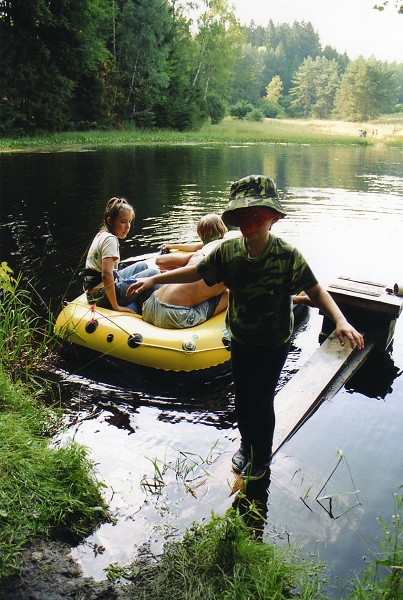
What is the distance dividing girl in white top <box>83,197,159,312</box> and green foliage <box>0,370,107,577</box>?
1.67m

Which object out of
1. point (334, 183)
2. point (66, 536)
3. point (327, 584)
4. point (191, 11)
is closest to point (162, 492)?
point (66, 536)

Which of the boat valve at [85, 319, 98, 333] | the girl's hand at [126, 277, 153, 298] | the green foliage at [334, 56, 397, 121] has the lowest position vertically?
the boat valve at [85, 319, 98, 333]

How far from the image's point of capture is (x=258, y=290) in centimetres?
242

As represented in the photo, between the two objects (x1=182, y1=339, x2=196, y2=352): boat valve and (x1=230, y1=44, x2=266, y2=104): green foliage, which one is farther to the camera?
(x1=230, y1=44, x2=266, y2=104): green foliage

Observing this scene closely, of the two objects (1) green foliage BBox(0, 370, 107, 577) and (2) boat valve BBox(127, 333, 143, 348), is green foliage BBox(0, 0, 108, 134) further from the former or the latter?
(1) green foliage BBox(0, 370, 107, 577)

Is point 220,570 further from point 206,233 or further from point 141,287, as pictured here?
point 206,233

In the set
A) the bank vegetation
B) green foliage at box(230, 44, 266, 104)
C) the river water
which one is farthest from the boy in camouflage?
green foliage at box(230, 44, 266, 104)

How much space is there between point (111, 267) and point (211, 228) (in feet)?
3.11

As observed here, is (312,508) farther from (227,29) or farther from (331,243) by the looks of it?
(227,29)

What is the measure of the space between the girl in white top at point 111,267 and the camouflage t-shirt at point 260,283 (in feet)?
5.86

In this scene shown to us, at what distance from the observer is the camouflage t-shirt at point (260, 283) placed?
2369 millimetres

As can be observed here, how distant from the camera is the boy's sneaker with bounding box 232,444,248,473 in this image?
9.10ft

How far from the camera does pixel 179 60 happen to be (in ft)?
116

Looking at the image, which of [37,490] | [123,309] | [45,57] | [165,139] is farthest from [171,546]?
[165,139]
